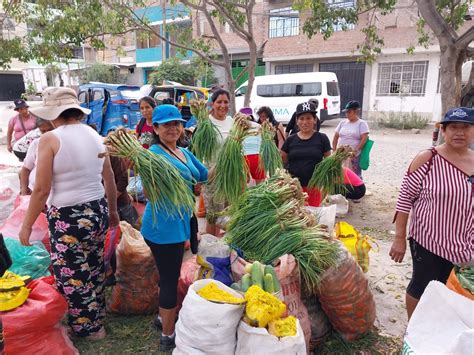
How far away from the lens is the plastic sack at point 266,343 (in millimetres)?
1718

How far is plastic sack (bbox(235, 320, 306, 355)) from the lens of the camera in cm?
172

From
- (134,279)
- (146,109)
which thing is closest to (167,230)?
(134,279)

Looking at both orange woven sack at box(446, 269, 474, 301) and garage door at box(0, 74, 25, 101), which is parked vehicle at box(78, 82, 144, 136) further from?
garage door at box(0, 74, 25, 101)

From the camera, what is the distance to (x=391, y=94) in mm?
17391

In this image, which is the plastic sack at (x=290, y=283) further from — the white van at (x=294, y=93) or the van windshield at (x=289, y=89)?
the van windshield at (x=289, y=89)

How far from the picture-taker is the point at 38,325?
2154mm

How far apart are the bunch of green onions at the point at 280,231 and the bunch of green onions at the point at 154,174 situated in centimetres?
49

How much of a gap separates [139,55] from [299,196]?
26196 millimetres

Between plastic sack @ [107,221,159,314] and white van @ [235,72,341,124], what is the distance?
12659 mm

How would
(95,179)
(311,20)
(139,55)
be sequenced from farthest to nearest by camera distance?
(139,55)
(311,20)
(95,179)

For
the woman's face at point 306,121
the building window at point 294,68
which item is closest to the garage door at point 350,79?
the building window at point 294,68

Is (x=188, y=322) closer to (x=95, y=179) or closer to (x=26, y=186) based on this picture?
(x=95, y=179)

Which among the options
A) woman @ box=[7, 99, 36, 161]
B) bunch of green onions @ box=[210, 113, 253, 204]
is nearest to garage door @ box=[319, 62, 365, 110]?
woman @ box=[7, 99, 36, 161]

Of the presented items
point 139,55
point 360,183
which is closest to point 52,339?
point 360,183
